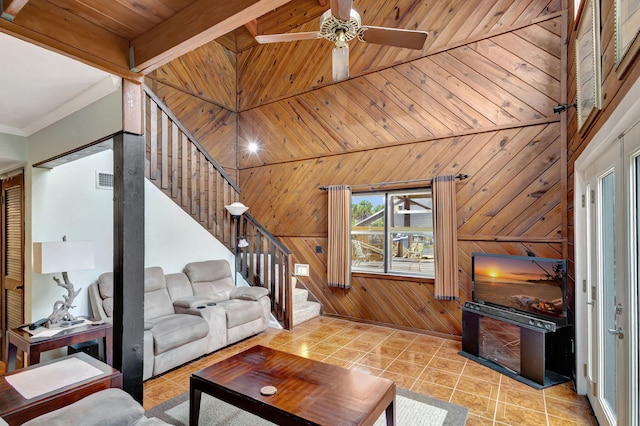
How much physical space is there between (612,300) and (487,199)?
2.11 metres

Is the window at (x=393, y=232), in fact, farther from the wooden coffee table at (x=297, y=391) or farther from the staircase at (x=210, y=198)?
the wooden coffee table at (x=297, y=391)

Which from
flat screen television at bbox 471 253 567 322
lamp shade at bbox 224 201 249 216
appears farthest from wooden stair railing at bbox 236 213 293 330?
flat screen television at bbox 471 253 567 322

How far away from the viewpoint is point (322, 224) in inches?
219

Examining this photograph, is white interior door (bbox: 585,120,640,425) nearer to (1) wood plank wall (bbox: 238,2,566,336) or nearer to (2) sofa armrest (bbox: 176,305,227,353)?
(1) wood plank wall (bbox: 238,2,566,336)

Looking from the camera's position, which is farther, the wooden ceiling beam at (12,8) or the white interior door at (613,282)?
the white interior door at (613,282)

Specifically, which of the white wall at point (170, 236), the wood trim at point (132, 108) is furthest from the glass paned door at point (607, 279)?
the white wall at point (170, 236)

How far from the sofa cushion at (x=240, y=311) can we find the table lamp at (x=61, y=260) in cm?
160

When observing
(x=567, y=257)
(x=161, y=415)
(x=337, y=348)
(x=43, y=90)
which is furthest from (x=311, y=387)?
(x=567, y=257)

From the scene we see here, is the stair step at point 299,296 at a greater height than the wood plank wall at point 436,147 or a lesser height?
lesser

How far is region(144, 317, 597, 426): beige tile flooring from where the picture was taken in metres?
2.63

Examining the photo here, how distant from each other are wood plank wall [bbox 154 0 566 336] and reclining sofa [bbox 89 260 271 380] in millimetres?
1506

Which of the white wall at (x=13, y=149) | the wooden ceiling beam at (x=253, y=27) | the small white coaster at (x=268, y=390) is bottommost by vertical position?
the small white coaster at (x=268, y=390)

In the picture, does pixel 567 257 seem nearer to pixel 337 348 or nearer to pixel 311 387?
pixel 337 348

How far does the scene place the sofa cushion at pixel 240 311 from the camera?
3.99 metres
